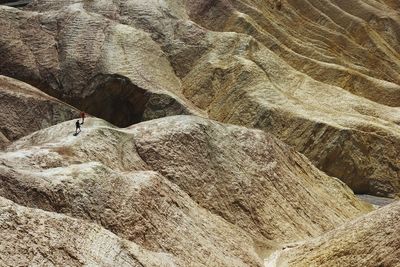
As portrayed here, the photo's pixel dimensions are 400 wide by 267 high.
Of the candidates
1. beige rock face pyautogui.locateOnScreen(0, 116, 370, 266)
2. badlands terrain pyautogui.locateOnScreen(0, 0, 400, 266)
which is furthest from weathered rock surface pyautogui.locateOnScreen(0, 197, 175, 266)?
beige rock face pyautogui.locateOnScreen(0, 116, 370, 266)

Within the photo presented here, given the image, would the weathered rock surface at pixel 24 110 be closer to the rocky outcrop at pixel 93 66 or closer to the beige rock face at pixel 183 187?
the rocky outcrop at pixel 93 66

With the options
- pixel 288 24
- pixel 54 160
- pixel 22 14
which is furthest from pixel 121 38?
pixel 54 160

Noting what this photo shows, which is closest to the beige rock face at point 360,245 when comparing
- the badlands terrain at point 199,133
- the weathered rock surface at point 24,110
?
the badlands terrain at point 199,133

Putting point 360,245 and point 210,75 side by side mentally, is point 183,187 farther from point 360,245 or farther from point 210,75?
point 210,75

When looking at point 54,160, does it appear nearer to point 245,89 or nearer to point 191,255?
point 191,255

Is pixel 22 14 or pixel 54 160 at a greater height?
pixel 54 160

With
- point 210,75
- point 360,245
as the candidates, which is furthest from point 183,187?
point 210,75

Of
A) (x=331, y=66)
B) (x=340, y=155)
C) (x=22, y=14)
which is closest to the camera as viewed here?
(x=340, y=155)
